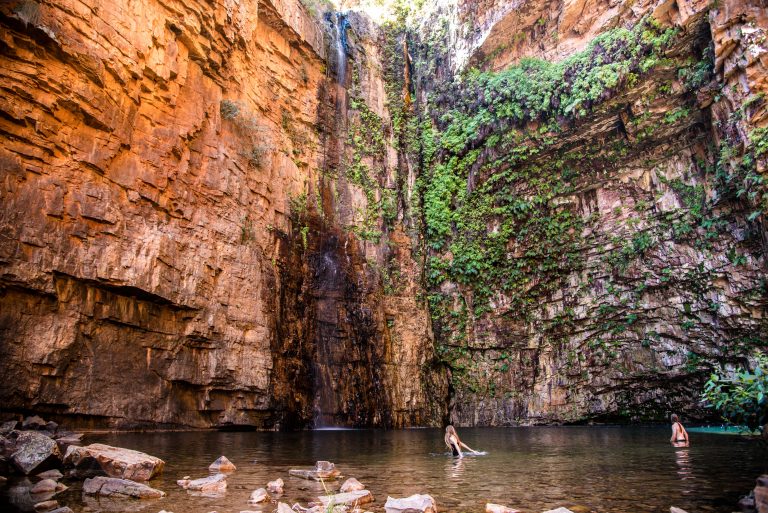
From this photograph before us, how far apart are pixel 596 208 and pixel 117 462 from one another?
21140 mm

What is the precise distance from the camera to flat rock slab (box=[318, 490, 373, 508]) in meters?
4.75

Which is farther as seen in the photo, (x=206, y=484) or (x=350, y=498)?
(x=206, y=484)

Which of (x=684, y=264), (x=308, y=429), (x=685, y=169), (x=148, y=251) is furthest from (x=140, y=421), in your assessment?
(x=685, y=169)

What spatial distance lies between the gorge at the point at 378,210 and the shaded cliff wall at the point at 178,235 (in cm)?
8

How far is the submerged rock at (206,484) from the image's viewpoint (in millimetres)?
5570

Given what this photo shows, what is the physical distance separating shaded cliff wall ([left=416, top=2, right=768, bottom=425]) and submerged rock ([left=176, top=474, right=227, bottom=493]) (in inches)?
694

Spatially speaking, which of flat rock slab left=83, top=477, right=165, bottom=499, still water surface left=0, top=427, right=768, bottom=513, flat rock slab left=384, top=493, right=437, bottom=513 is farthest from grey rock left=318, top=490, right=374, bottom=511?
flat rock slab left=83, top=477, right=165, bottom=499

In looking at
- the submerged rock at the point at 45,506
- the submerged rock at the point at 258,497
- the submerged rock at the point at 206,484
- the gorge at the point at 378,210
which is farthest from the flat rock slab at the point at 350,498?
the gorge at the point at 378,210

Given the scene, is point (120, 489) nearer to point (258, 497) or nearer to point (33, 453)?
point (258, 497)

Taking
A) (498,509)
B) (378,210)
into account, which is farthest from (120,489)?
(378,210)

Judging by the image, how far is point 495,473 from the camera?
715 cm

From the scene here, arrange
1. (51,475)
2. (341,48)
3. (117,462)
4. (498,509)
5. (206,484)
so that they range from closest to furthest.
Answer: (498,509)
(206,484)
(51,475)
(117,462)
(341,48)

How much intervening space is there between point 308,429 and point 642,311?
14.8 meters

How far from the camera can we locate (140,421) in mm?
13219
